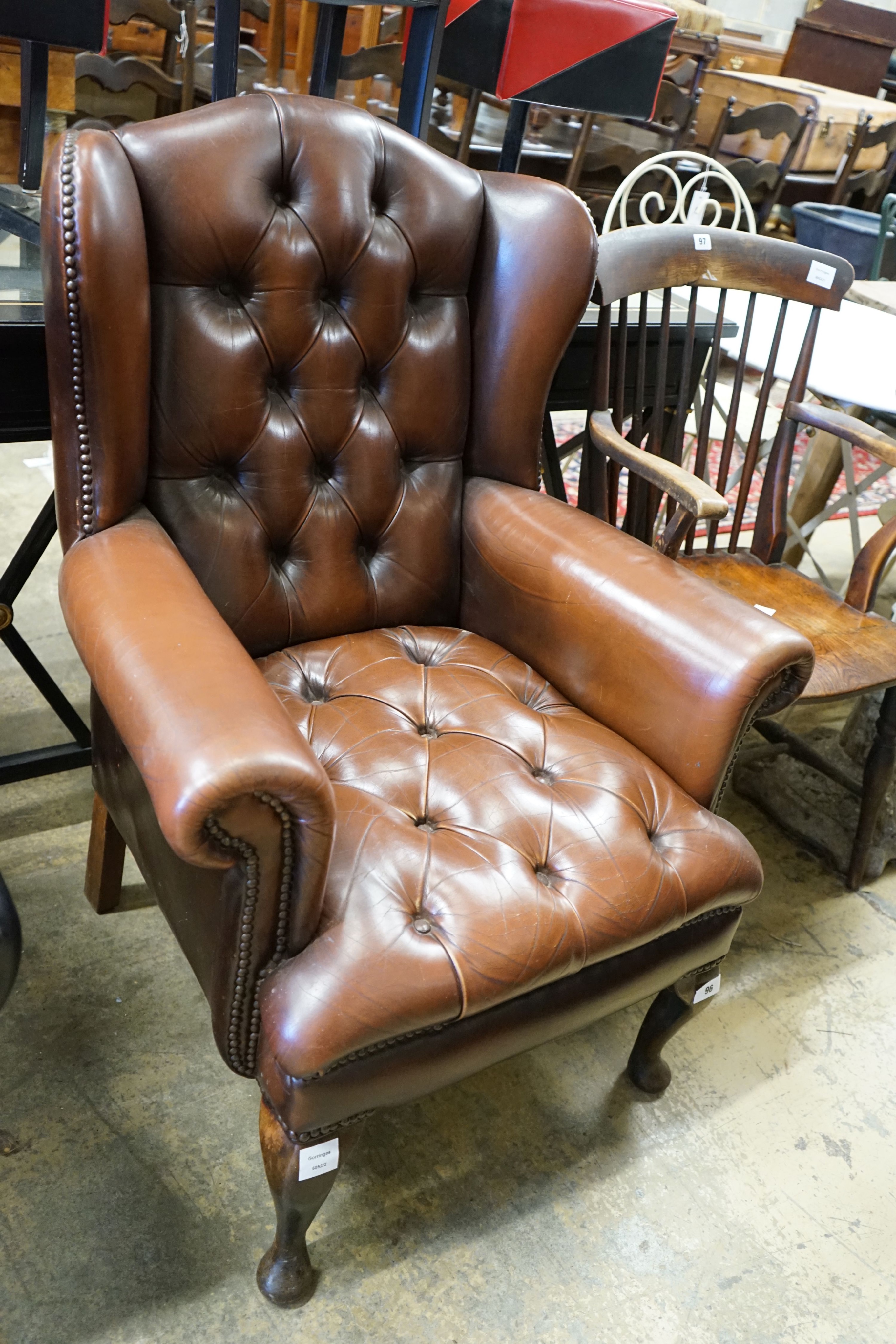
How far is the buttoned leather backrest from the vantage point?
1121mm

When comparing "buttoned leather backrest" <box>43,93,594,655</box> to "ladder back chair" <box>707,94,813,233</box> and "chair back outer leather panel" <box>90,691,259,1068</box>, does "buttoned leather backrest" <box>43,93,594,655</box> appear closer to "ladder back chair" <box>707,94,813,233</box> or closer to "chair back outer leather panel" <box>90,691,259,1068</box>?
"chair back outer leather panel" <box>90,691,259,1068</box>

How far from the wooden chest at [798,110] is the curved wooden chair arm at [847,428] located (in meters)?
4.04

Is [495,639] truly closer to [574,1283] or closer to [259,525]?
[259,525]

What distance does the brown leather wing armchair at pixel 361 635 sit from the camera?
96cm

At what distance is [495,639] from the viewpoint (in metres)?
1.50

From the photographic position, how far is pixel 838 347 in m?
2.21

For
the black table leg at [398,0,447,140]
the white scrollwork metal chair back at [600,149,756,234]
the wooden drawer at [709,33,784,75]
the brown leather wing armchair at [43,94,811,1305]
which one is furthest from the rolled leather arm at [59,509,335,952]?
the wooden drawer at [709,33,784,75]

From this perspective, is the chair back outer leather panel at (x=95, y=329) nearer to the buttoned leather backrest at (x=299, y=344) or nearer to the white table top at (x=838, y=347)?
the buttoned leather backrest at (x=299, y=344)

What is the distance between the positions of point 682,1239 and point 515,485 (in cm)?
103

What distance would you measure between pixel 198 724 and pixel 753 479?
2.56 meters

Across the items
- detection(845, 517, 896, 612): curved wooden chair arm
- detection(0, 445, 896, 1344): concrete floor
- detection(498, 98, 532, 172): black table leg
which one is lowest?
detection(0, 445, 896, 1344): concrete floor

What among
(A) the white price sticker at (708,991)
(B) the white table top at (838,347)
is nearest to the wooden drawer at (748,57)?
(B) the white table top at (838,347)

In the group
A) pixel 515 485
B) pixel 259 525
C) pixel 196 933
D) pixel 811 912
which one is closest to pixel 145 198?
pixel 259 525

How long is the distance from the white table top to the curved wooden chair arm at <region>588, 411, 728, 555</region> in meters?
0.60
